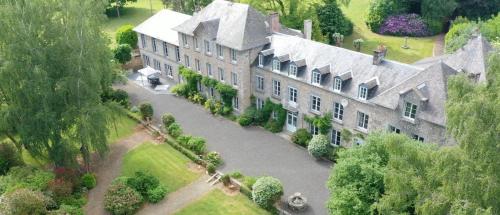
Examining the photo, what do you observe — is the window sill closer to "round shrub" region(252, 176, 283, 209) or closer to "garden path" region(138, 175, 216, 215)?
"round shrub" region(252, 176, 283, 209)

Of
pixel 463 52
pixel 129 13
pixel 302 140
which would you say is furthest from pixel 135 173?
pixel 129 13

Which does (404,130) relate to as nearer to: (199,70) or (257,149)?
(257,149)

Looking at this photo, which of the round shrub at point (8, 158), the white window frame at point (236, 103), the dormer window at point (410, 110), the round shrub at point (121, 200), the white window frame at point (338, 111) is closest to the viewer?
the round shrub at point (121, 200)

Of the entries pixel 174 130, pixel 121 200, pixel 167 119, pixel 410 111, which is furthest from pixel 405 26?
pixel 121 200

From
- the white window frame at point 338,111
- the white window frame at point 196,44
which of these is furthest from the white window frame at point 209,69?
the white window frame at point 338,111

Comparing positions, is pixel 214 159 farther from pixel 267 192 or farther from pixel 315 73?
pixel 315 73

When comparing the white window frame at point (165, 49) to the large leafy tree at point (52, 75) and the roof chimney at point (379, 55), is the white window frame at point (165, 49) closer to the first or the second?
the large leafy tree at point (52, 75)
